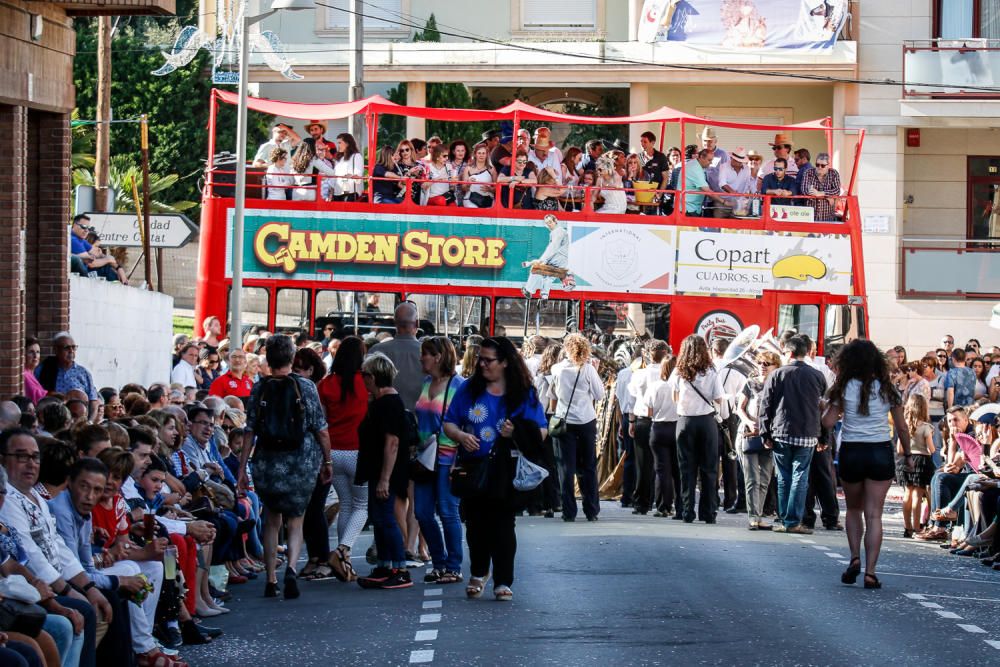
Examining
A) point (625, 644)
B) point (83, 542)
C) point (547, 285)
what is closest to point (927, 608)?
point (625, 644)

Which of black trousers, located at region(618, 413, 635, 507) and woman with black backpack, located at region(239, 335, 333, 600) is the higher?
woman with black backpack, located at region(239, 335, 333, 600)

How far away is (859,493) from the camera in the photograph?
11.8 meters

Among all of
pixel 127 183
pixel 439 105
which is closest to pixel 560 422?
pixel 439 105

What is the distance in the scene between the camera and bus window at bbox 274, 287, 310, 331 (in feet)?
76.3

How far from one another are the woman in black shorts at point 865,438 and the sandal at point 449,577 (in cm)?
276

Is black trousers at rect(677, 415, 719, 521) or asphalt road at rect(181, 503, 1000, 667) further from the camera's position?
black trousers at rect(677, 415, 719, 521)

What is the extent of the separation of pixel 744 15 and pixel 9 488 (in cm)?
2693

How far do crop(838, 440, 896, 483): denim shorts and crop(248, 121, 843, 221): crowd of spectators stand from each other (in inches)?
445

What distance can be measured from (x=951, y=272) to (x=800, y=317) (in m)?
9.23

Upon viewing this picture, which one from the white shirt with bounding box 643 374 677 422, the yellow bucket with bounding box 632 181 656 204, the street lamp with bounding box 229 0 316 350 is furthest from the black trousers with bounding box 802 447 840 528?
the street lamp with bounding box 229 0 316 350

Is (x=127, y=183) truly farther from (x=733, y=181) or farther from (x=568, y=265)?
(x=733, y=181)

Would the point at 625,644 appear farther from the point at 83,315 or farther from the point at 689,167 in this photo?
the point at 689,167

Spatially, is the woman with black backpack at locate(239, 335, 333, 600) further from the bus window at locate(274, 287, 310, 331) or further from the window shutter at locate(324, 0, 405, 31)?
the window shutter at locate(324, 0, 405, 31)

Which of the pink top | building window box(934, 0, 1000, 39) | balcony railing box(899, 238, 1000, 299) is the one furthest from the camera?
building window box(934, 0, 1000, 39)
